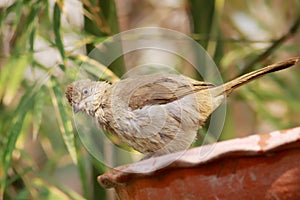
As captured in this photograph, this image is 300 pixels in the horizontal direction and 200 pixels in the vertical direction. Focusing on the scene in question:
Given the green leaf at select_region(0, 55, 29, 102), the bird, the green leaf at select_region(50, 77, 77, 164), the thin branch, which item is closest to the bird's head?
the bird

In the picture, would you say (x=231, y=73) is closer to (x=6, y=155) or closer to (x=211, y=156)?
(x=6, y=155)

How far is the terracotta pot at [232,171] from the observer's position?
1.05 m

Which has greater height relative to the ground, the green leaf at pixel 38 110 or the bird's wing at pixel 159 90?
the bird's wing at pixel 159 90

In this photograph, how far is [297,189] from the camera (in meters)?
1.05

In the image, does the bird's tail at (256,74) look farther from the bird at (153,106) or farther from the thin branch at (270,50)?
the thin branch at (270,50)

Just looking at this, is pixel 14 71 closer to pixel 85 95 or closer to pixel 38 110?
pixel 38 110

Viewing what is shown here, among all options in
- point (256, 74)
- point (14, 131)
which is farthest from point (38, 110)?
point (256, 74)

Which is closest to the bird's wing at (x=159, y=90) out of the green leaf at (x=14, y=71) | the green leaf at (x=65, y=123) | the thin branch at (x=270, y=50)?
the green leaf at (x=65, y=123)

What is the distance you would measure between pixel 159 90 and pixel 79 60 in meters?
0.50

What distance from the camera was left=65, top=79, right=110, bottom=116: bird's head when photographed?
Answer: 1.67 meters

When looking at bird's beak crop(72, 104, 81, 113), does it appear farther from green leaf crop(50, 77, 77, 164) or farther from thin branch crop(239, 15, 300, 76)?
thin branch crop(239, 15, 300, 76)

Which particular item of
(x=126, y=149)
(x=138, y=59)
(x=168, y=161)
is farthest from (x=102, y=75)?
(x=138, y=59)

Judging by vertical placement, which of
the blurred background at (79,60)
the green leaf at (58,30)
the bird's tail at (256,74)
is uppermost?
the green leaf at (58,30)

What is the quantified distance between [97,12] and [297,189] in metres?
1.36
